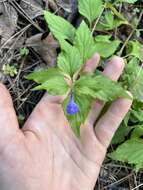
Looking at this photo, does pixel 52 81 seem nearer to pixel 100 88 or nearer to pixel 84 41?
pixel 100 88

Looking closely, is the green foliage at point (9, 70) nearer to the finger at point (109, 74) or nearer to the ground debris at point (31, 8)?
the ground debris at point (31, 8)

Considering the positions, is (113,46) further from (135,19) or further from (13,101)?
(13,101)

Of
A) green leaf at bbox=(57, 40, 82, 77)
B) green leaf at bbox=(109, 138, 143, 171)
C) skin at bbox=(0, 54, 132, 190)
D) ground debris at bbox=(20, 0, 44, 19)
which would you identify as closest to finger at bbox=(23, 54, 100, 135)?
skin at bbox=(0, 54, 132, 190)

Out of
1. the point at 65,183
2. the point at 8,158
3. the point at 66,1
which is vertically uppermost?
the point at 66,1

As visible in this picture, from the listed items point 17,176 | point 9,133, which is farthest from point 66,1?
point 17,176

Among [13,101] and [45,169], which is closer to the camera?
[45,169]

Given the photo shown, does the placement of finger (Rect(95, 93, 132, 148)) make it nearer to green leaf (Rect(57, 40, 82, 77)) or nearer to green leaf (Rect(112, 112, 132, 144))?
green leaf (Rect(112, 112, 132, 144))

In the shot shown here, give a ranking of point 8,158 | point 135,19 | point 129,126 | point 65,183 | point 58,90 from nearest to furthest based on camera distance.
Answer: point 58,90 → point 8,158 → point 65,183 → point 129,126 → point 135,19
